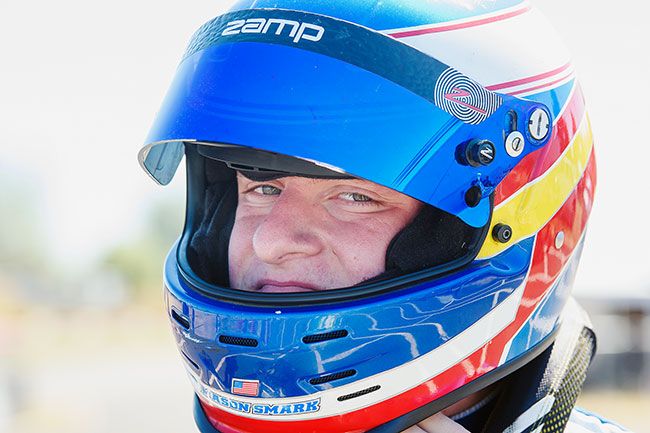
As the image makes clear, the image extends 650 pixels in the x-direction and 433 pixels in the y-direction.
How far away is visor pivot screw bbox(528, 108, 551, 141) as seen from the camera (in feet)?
6.97

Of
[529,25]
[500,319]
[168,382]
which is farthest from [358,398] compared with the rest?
[168,382]

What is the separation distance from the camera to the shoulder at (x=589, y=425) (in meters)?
2.61

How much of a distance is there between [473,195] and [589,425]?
1.01 meters

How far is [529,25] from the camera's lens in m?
2.31

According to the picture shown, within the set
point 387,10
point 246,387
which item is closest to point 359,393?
point 246,387

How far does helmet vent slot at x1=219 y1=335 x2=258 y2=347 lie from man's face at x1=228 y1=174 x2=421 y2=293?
15cm

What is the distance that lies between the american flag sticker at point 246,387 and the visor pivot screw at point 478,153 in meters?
0.70

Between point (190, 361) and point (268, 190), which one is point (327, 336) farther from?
point (268, 190)

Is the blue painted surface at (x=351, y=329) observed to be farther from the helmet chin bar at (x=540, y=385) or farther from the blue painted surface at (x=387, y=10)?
the blue painted surface at (x=387, y=10)

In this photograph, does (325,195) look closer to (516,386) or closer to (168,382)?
(516,386)

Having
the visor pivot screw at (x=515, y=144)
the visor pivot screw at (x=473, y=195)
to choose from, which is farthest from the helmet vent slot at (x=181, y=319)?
the visor pivot screw at (x=515, y=144)

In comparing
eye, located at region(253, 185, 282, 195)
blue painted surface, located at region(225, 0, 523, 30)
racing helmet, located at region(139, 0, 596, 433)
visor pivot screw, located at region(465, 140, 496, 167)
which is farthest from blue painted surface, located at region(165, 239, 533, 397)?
blue painted surface, located at region(225, 0, 523, 30)

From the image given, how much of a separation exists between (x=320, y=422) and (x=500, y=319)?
19.2 inches

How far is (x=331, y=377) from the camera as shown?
79.2 inches
